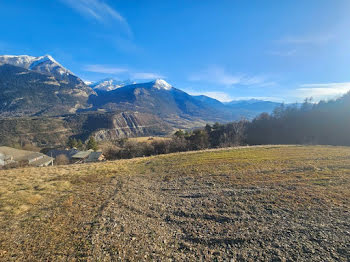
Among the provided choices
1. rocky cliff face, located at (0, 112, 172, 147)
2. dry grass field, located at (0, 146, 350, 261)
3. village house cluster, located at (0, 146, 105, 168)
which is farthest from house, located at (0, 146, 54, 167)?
rocky cliff face, located at (0, 112, 172, 147)

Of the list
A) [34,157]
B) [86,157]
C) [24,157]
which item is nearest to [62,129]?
[34,157]

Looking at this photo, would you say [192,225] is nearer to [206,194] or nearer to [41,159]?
[206,194]

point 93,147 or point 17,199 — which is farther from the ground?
point 17,199

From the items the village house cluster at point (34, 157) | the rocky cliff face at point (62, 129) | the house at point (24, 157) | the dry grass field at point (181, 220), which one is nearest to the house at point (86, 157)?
the village house cluster at point (34, 157)

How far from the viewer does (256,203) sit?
926 centimetres

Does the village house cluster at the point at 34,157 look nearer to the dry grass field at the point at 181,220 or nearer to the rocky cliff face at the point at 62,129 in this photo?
the dry grass field at the point at 181,220

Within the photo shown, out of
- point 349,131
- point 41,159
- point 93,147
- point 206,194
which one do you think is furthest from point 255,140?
point 41,159

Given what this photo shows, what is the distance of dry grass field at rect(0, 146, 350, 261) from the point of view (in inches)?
227

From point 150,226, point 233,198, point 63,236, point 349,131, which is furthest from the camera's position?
point 349,131

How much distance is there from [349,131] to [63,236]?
278ft

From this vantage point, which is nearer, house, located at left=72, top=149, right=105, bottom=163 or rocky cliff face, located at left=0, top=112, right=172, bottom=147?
house, located at left=72, top=149, right=105, bottom=163

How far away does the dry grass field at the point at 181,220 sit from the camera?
5754mm

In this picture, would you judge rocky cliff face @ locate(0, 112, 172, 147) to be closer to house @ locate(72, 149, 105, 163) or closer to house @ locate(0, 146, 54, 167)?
house @ locate(0, 146, 54, 167)

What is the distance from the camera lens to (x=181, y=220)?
Answer: 7.84 m
